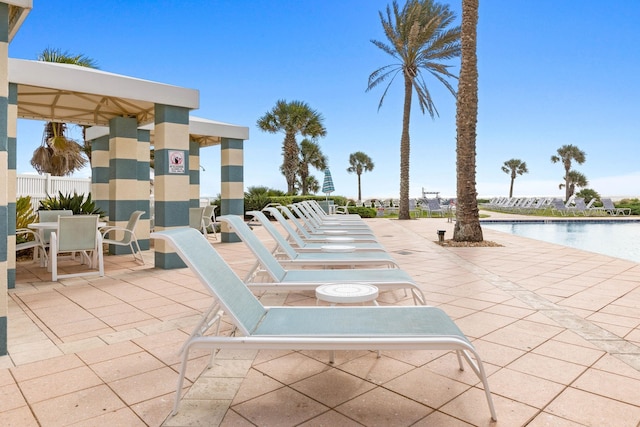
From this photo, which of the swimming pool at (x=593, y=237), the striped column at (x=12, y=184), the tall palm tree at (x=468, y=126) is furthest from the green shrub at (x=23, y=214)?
the swimming pool at (x=593, y=237)

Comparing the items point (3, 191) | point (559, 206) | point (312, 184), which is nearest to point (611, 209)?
point (559, 206)

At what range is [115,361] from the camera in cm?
289

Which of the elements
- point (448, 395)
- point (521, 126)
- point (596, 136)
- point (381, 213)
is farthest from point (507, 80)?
point (448, 395)

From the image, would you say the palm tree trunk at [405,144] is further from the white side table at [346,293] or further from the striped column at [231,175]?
the white side table at [346,293]

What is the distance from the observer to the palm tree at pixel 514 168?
5703 centimetres

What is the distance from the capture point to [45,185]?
39.4 feet

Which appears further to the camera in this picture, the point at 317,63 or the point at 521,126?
the point at 521,126

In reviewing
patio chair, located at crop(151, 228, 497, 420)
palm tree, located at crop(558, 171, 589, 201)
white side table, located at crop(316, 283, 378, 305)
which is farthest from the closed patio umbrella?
palm tree, located at crop(558, 171, 589, 201)

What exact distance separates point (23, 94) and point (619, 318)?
8740 millimetres

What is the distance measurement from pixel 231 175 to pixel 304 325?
9.21 m

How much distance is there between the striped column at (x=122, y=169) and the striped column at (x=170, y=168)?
1.68 m

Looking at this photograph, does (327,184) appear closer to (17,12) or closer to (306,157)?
(17,12)

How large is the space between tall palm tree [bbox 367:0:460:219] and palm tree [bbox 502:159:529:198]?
4369cm

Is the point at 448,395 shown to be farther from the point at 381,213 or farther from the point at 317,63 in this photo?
the point at 317,63
